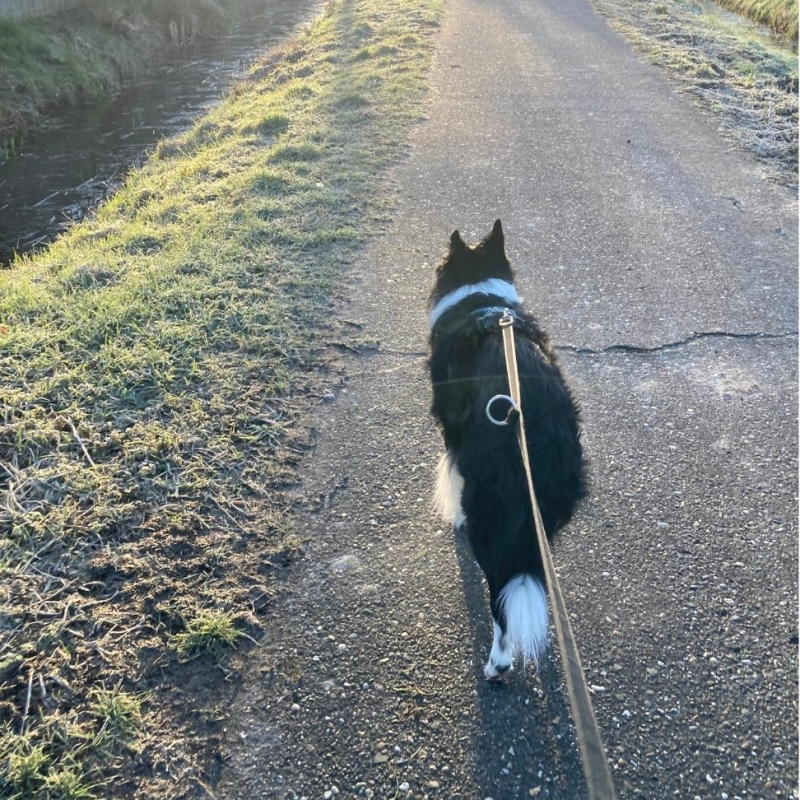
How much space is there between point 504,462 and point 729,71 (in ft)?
36.0

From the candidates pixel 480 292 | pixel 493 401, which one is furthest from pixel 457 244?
pixel 493 401

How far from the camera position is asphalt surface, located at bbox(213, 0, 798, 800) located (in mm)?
2240

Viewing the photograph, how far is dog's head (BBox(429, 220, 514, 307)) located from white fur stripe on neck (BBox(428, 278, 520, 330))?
5 centimetres

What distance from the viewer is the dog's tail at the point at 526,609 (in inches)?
84.6

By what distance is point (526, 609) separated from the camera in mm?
2150

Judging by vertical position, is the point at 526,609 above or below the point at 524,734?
above

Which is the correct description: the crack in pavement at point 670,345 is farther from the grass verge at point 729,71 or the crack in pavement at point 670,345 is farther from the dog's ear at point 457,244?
the grass verge at point 729,71

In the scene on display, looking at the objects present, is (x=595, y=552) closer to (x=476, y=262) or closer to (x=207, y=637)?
(x=476, y=262)

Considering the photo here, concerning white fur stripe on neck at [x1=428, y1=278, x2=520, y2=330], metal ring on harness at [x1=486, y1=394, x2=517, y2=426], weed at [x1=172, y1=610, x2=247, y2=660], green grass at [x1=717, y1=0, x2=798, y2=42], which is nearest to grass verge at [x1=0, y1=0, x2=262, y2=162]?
white fur stripe on neck at [x1=428, y1=278, x2=520, y2=330]

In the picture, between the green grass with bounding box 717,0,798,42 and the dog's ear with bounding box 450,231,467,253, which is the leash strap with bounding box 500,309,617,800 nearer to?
the dog's ear with bounding box 450,231,467,253

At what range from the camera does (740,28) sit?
1581 cm

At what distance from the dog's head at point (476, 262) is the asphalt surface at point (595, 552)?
0.87 m

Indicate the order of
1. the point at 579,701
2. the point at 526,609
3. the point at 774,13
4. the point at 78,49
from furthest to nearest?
the point at 774,13 → the point at 78,49 → the point at 526,609 → the point at 579,701

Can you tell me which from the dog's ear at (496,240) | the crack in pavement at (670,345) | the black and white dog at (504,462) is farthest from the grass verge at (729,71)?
the black and white dog at (504,462)
